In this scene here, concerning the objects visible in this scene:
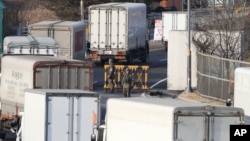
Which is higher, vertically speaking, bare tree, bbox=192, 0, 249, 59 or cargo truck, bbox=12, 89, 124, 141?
bare tree, bbox=192, 0, 249, 59

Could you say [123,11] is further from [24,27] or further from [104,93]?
[24,27]

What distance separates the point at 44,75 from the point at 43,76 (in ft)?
0.17

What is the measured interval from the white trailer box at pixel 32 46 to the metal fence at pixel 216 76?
6.21 m

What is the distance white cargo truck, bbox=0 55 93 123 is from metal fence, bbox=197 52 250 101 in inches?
343

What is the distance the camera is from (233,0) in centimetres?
4859

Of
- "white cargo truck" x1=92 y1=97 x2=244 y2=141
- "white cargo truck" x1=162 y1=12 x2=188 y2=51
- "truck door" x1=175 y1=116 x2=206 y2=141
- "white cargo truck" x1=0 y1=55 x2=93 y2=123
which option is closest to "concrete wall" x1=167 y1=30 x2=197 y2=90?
"white cargo truck" x1=0 y1=55 x2=93 y2=123

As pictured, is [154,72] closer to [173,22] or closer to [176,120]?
[173,22]

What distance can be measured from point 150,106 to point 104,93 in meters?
27.3

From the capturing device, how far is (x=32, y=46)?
3969cm

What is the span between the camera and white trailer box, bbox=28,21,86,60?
47.5m

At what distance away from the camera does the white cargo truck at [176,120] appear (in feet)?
57.6

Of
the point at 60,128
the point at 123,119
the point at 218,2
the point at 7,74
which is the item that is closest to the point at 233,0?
the point at 218,2

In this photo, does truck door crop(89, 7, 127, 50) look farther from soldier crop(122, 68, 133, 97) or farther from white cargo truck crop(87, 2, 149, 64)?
soldier crop(122, 68, 133, 97)

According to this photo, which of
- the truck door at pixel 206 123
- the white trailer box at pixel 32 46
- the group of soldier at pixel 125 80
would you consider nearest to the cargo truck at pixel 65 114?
the truck door at pixel 206 123
